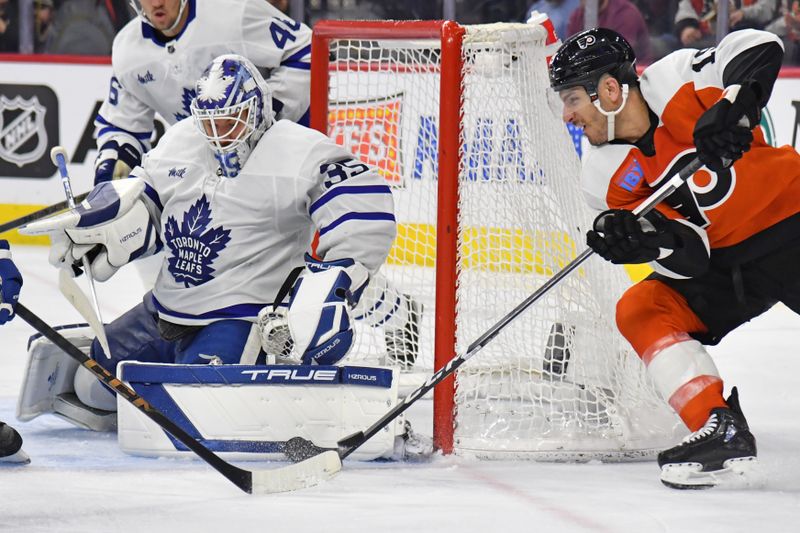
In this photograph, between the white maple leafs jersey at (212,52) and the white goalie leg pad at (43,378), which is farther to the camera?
the white maple leafs jersey at (212,52)

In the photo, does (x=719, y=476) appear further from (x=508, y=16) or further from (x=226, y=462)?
(x=508, y=16)

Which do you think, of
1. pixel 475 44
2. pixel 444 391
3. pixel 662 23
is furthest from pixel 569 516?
pixel 662 23

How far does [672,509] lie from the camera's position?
8.41 feet

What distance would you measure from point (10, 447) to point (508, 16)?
12.3 feet

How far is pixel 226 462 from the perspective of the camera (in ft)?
8.93

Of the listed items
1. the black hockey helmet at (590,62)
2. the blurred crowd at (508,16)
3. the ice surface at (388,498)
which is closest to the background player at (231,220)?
the ice surface at (388,498)

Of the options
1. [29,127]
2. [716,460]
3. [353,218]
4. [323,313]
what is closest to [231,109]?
[353,218]

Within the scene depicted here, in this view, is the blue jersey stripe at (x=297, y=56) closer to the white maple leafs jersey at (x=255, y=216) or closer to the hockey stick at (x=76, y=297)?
the white maple leafs jersey at (x=255, y=216)

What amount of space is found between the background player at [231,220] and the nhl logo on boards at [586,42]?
0.54m

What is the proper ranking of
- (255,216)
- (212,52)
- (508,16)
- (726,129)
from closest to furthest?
(726,129) < (255,216) < (212,52) < (508,16)

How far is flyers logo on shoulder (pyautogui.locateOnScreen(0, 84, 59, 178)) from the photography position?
6.17m

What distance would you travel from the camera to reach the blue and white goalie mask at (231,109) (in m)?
3.01

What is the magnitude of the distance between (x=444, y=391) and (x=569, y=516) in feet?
1.91

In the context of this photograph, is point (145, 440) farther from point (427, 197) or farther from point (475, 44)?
point (427, 197)
